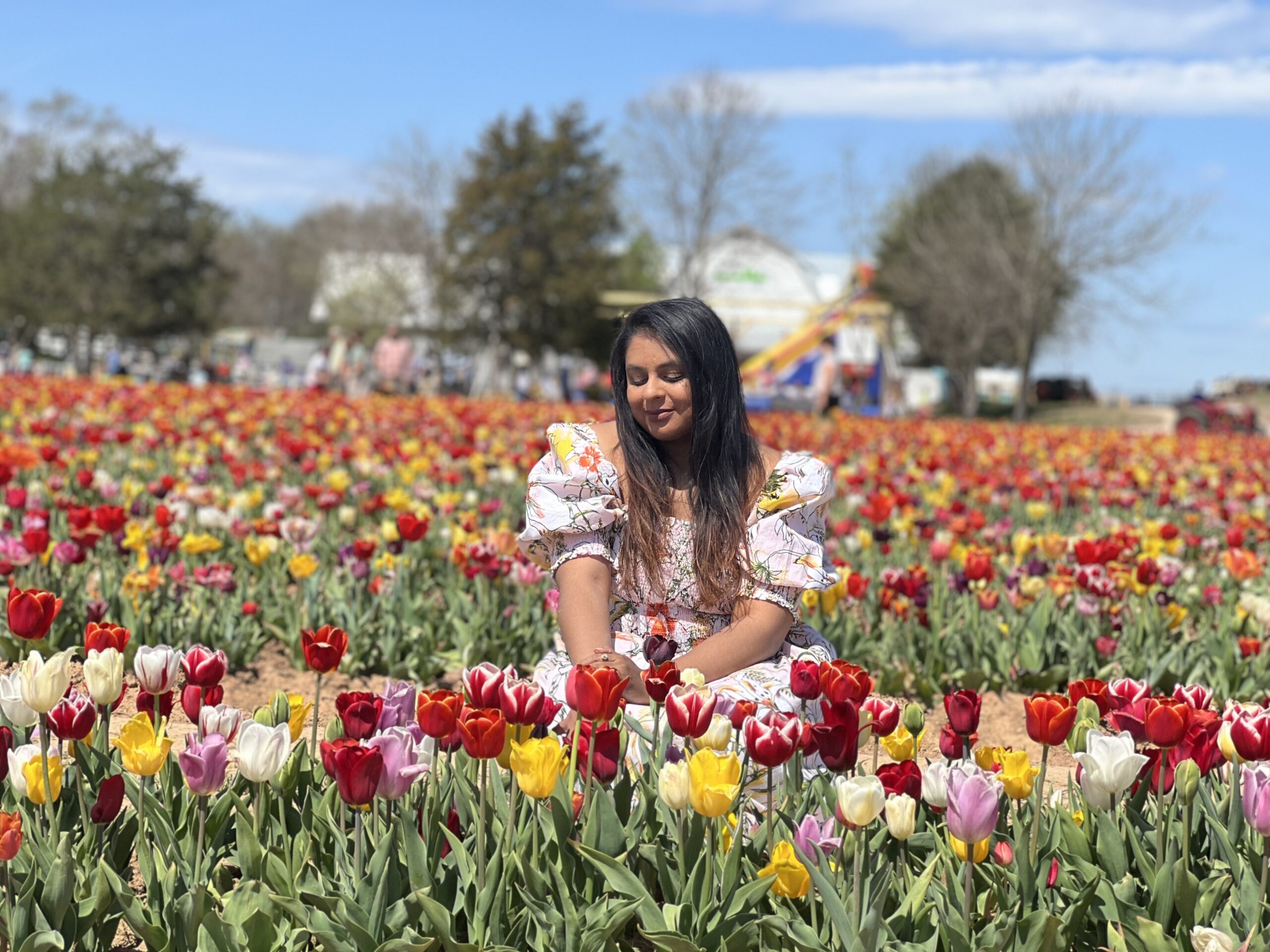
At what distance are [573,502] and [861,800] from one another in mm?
1580

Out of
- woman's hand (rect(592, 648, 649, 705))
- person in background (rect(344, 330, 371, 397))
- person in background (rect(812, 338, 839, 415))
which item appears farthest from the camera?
person in background (rect(812, 338, 839, 415))

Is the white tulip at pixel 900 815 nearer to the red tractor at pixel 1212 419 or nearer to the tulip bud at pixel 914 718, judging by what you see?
the tulip bud at pixel 914 718

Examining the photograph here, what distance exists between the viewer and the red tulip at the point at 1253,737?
8.41ft

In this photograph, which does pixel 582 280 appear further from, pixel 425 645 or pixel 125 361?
pixel 425 645

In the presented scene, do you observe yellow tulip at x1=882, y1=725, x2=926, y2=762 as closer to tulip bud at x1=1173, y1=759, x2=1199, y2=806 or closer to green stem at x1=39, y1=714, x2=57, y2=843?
tulip bud at x1=1173, y1=759, x2=1199, y2=806

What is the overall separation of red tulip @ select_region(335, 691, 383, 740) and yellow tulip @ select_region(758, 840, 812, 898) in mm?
→ 736

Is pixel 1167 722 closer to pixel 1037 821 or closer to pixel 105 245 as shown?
pixel 1037 821

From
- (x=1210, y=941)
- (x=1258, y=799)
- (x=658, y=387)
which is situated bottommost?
(x=1210, y=941)

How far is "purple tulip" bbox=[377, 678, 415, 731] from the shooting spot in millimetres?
2664

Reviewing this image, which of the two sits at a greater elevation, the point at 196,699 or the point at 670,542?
the point at 670,542

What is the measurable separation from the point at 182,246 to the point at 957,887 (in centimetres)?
4060

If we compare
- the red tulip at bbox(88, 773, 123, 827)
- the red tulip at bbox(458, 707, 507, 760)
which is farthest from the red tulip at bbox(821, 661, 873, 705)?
the red tulip at bbox(88, 773, 123, 827)

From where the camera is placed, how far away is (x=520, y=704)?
2.48 m

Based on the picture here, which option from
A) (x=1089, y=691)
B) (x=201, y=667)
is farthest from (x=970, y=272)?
(x=201, y=667)
